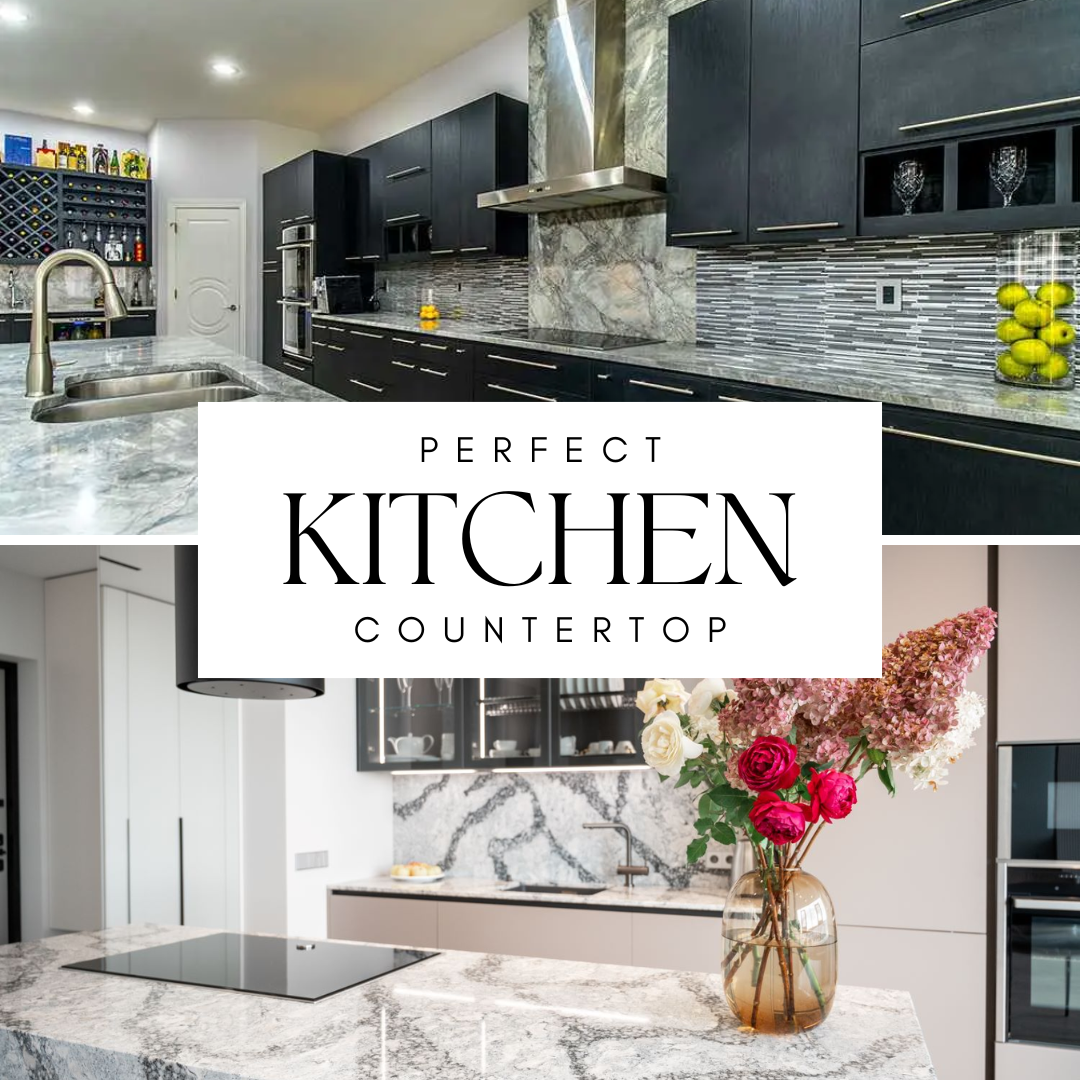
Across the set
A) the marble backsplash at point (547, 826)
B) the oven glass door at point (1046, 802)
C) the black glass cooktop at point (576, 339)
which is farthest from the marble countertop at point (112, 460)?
the marble backsplash at point (547, 826)

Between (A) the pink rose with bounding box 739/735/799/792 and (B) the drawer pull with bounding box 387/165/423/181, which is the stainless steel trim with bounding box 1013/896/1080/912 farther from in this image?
(B) the drawer pull with bounding box 387/165/423/181

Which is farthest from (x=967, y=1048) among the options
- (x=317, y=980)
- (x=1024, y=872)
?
(x=317, y=980)

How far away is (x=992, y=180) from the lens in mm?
2725

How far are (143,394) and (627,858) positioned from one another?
99.2 inches

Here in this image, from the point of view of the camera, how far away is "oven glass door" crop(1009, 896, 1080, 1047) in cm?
289

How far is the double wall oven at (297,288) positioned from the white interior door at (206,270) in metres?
0.14

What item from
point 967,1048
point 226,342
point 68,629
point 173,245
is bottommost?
point 967,1048

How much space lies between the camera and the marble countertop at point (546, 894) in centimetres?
371

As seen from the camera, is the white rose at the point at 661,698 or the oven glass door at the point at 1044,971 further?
the oven glass door at the point at 1044,971

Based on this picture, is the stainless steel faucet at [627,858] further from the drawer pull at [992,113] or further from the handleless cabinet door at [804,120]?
the drawer pull at [992,113]

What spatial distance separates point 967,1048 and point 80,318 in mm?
2928

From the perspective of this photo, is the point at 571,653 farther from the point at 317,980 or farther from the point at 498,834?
the point at 498,834

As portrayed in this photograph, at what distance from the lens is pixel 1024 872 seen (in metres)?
2.97

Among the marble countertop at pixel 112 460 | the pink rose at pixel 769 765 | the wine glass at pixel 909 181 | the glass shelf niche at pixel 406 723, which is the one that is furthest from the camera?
the glass shelf niche at pixel 406 723
